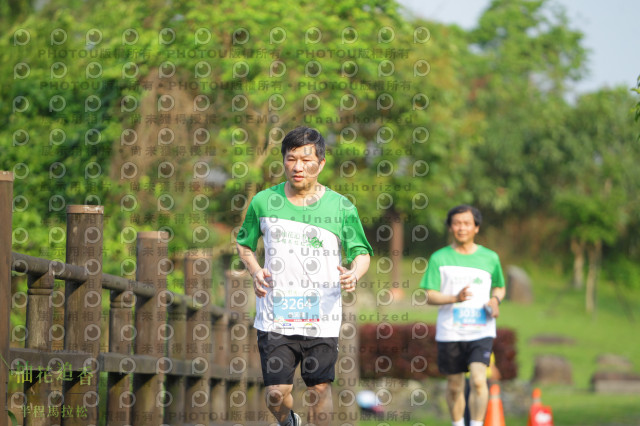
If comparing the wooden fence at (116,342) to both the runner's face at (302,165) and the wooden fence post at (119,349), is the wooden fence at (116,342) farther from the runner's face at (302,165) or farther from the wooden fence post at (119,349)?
the runner's face at (302,165)

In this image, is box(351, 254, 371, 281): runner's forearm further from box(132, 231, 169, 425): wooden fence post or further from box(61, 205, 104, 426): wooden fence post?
box(132, 231, 169, 425): wooden fence post

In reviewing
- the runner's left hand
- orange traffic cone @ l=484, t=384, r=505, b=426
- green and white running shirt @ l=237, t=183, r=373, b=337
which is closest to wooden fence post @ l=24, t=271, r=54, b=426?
green and white running shirt @ l=237, t=183, r=373, b=337

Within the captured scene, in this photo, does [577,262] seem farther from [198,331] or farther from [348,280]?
[348,280]

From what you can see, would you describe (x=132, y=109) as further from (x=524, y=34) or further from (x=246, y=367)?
(x=524, y=34)

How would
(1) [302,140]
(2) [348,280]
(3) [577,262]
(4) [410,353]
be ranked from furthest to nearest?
(3) [577,262] → (4) [410,353] → (1) [302,140] → (2) [348,280]

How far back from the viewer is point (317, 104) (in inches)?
560

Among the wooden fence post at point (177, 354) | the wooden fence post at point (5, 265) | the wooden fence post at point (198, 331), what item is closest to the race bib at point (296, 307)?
the wooden fence post at point (5, 265)

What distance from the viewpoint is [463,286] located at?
8.22 m

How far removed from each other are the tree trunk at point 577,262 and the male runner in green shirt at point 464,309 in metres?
28.6

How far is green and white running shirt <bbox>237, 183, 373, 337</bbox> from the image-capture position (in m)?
5.64

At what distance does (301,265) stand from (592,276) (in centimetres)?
2899

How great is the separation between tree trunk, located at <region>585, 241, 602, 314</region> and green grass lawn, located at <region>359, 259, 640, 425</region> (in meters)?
0.30

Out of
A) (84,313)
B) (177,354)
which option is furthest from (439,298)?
(84,313)

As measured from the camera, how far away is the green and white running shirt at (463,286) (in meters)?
8.19
